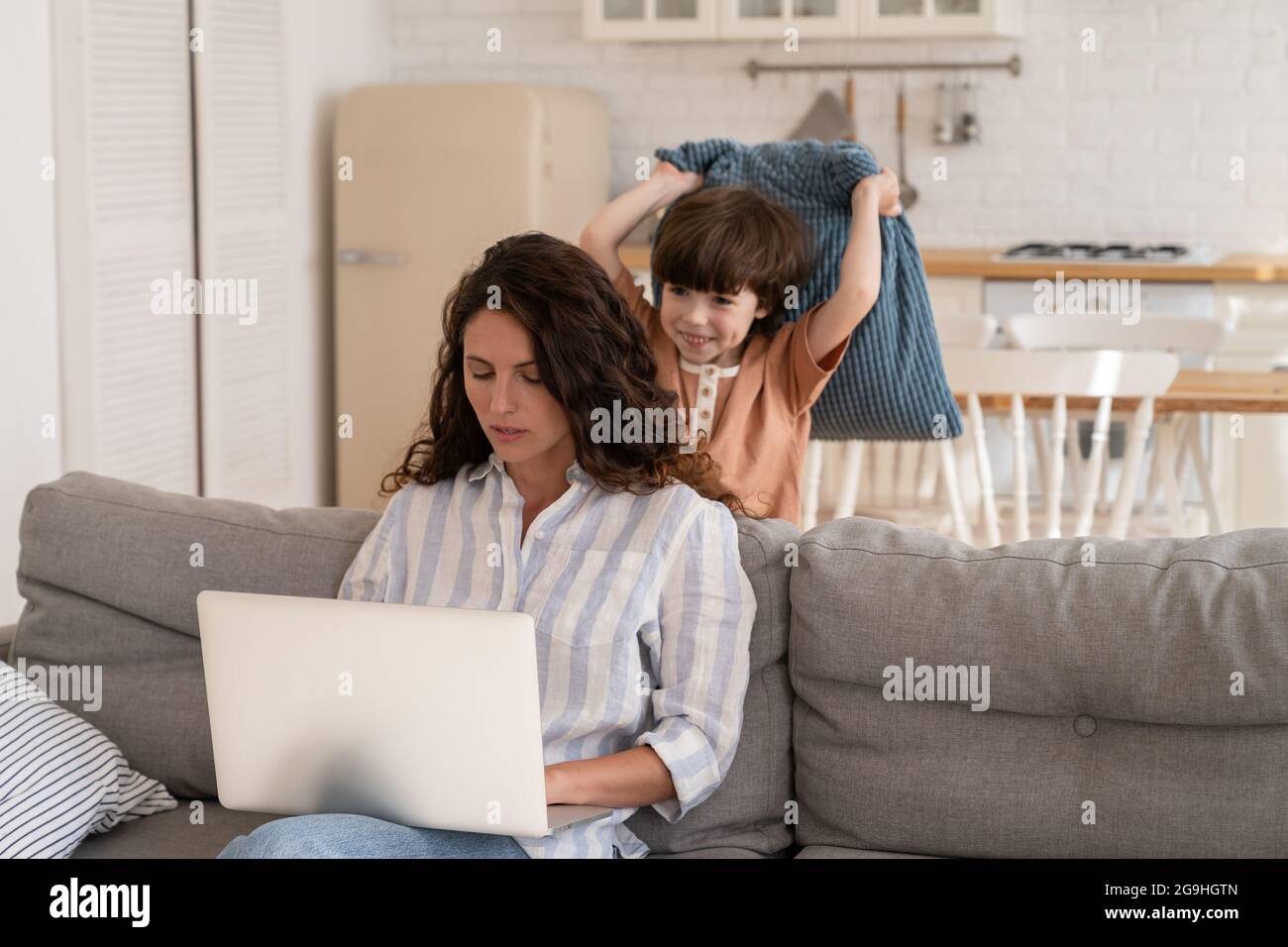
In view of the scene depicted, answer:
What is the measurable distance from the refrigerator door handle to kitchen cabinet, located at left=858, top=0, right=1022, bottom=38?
1.62 m

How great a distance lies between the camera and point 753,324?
97.9 inches

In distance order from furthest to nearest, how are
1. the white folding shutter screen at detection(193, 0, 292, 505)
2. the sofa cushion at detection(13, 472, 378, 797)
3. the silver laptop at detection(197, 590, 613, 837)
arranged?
the white folding shutter screen at detection(193, 0, 292, 505)
the sofa cushion at detection(13, 472, 378, 797)
the silver laptop at detection(197, 590, 613, 837)

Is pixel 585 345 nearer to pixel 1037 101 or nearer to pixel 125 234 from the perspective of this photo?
pixel 125 234

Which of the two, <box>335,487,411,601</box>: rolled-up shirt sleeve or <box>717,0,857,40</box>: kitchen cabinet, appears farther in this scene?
<box>717,0,857,40</box>: kitchen cabinet

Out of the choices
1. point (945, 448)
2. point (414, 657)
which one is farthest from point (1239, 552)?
point (945, 448)

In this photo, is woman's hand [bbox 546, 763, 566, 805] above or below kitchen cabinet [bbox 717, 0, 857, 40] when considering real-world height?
below

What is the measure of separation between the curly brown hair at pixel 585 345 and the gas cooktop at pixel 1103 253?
3070 millimetres

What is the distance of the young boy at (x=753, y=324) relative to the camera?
7.66 ft

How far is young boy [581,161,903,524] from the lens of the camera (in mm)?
2334

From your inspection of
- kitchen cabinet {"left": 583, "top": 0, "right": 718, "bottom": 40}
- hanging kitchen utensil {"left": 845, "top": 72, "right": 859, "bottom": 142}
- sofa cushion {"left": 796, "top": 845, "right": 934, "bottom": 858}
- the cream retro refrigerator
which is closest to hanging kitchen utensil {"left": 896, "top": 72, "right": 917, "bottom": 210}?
hanging kitchen utensil {"left": 845, "top": 72, "right": 859, "bottom": 142}

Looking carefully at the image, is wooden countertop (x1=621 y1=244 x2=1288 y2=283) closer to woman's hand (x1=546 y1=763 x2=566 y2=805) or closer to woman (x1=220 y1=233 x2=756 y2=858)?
woman (x1=220 y1=233 x2=756 y2=858)

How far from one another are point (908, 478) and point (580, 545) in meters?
2.44
